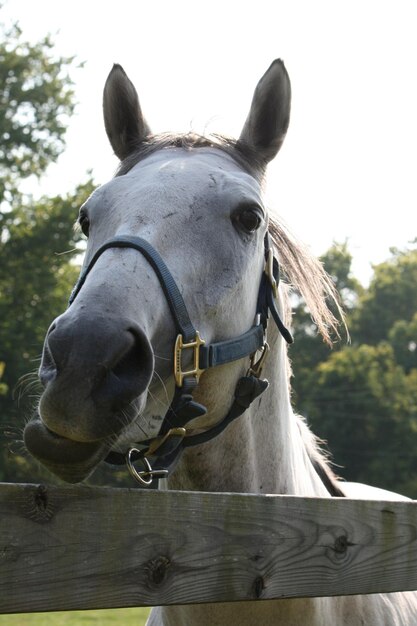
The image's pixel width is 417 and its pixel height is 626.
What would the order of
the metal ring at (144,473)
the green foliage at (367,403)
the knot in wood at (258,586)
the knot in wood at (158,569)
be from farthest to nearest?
the green foliage at (367,403)
the metal ring at (144,473)
the knot in wood at (258,586)
the knot in wood at (158,569)

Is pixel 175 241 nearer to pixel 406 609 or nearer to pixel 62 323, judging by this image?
pixel 62 323

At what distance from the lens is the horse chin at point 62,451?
2199 millimetres

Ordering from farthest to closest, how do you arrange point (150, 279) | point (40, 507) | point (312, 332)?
point (312, 332)
point (150, 279)
point (40, 507)

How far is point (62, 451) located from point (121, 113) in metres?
1.74

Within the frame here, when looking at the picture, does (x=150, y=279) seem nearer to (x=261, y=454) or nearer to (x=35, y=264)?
(x=261, y=454)

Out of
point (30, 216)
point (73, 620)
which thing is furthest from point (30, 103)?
point (73, 620)

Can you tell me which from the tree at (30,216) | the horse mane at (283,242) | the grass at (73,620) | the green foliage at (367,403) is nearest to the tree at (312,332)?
the green foliage at (367,403)

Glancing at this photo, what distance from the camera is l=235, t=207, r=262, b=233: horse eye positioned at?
2.89 meters

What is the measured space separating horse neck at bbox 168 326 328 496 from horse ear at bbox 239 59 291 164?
30.9 inches

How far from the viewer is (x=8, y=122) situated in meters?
31.5

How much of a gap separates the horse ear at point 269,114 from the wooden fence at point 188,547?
1.55 m

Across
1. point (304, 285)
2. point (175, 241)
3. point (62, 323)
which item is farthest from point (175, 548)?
point (304, 285)

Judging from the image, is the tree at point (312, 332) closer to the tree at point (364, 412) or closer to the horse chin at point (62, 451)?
the tree at point (364, 412)

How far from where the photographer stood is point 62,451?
2203mm
